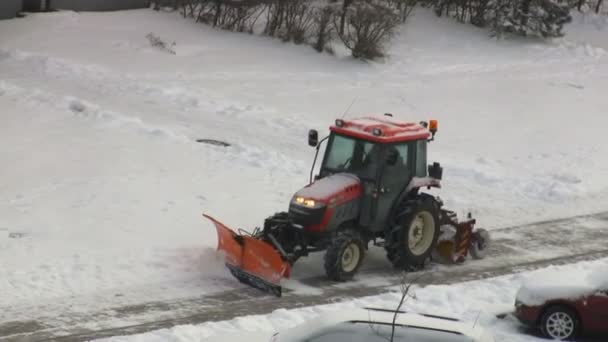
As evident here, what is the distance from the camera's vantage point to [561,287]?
13625 millimetres

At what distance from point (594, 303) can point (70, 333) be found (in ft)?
20.8

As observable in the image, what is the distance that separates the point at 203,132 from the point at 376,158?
8622 mm

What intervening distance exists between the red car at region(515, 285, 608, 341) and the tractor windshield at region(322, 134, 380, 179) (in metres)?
3.02

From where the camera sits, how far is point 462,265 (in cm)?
1695

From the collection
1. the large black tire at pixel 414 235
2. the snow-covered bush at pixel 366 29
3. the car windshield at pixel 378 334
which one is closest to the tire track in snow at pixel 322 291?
the large black tire at pixel 414 235

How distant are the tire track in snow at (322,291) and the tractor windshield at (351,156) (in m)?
1.59

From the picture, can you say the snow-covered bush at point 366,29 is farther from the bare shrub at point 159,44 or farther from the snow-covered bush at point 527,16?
the snow-covered bush at point 527,16

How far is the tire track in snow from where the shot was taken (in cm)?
1285

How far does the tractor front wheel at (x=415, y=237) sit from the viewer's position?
15.8 metres

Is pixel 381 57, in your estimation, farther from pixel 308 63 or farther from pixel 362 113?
pixel 362 113

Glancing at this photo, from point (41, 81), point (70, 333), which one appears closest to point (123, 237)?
point (70, 333)

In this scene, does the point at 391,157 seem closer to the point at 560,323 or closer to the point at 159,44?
the point at 560,323

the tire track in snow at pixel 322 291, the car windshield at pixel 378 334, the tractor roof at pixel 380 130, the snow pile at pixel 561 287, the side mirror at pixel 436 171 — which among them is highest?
the tractor roof at pixel 380 130

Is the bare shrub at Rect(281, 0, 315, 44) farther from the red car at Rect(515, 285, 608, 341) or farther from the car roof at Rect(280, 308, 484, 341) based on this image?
the car roof at Rect(280, 308, 484, 341)
